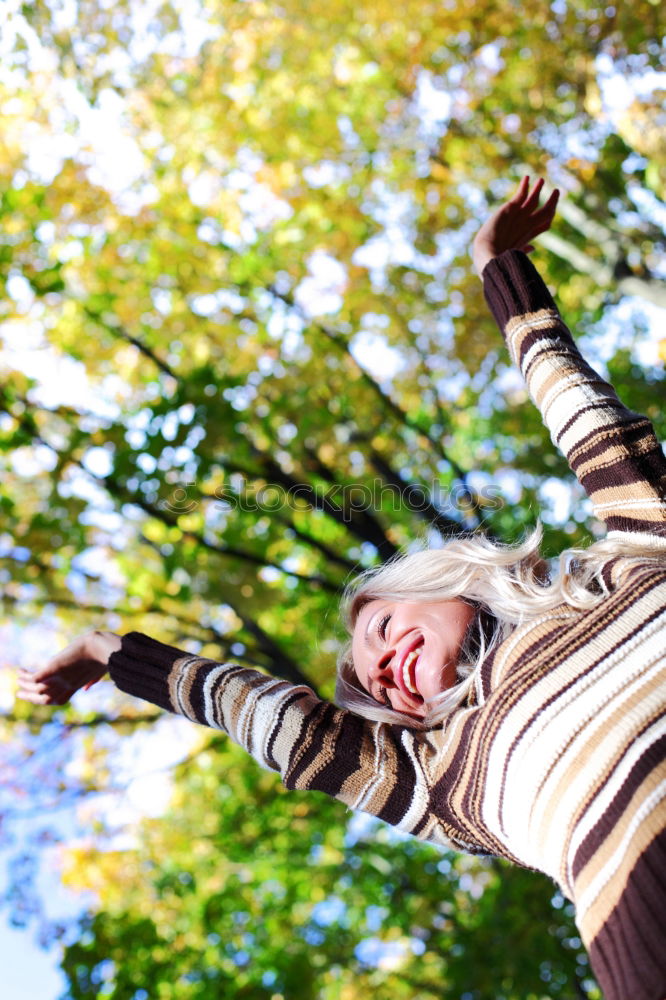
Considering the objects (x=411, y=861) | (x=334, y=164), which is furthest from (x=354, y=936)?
(x=334, y=164)

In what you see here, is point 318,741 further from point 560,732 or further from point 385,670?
point 560,732

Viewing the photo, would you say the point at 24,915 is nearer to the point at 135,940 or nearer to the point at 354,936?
the point at 135,940

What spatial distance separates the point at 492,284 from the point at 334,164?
13.3 ft

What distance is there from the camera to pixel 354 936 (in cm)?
674

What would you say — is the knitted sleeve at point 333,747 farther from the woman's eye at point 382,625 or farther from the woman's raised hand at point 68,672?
the woman's raised hand at point 68,672

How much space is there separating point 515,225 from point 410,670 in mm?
1402

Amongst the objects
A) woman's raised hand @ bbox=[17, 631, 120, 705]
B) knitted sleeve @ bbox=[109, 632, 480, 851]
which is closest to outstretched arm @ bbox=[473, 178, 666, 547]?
knitted sleeve @ bbox=[109, 632, 480, 851]

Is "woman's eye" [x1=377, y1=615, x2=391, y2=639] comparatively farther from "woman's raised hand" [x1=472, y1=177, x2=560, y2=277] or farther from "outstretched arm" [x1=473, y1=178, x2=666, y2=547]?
"woman's raised hand" [x1=472, y1=177, x2=560, y2=277]

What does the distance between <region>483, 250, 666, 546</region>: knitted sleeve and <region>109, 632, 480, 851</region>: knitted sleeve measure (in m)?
0.66

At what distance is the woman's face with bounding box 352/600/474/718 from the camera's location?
5.39 feet

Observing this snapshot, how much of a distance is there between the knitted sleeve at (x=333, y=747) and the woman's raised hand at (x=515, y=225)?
4.32ft

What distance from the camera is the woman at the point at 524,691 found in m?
1.28

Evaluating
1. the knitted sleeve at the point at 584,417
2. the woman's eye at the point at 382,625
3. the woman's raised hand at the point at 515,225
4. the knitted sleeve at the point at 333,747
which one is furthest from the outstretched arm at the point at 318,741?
the woman's raised hand at the point at 515,225

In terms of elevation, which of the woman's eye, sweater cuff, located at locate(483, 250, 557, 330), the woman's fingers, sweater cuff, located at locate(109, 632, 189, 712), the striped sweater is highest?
the woman's fingers
